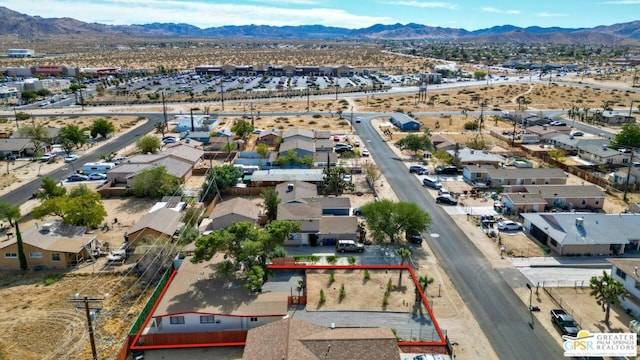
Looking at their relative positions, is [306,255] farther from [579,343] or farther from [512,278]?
[579,343]

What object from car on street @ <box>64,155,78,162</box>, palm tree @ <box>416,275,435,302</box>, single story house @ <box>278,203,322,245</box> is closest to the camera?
palm tree @ <box>416,275,435,302</box>

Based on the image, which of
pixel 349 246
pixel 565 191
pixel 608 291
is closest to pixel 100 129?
pixel 349 246

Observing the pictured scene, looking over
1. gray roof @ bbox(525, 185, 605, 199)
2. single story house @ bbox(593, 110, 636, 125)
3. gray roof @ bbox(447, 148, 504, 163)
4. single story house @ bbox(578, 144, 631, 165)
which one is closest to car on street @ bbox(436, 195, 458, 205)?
gray roof @ bbox(525, 185, 605, 199)

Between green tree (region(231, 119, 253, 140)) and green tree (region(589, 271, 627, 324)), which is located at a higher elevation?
green tree (region(231, 119, 253, 140))

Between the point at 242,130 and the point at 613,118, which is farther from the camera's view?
the point at 613,118

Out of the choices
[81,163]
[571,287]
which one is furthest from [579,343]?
[81,163]

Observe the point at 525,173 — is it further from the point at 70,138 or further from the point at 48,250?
the point at 70,138

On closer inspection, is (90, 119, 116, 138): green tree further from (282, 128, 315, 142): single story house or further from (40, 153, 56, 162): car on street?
(282, 128, 315, 142): single story house
